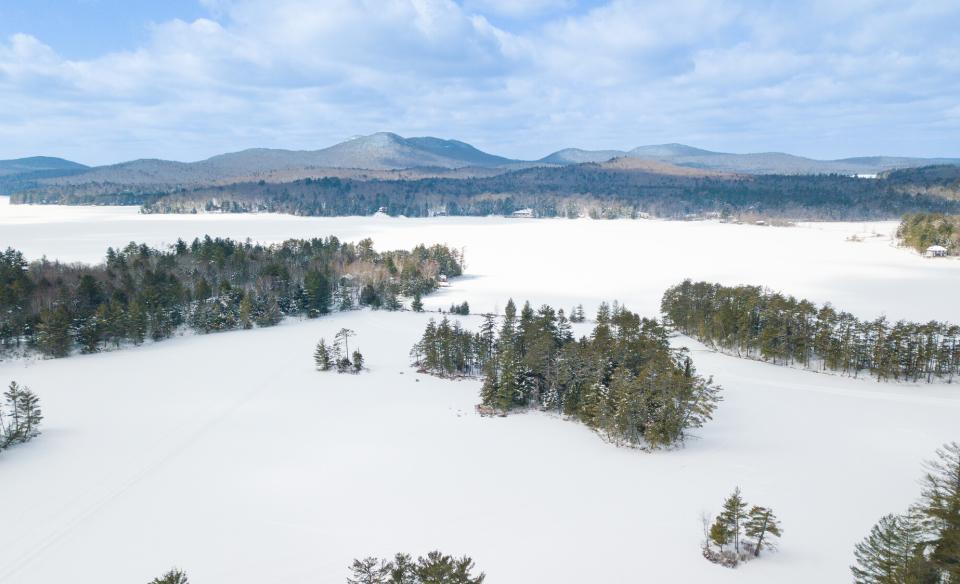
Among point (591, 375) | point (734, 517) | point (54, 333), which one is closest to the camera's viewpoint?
point (734, 517)

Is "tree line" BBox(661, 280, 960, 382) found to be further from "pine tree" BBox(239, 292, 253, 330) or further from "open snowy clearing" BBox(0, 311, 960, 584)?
"pine tree" BBox(239, 292, 253, 330)

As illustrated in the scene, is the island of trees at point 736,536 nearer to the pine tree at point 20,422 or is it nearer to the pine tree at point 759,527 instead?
the pine tree at point 759,527

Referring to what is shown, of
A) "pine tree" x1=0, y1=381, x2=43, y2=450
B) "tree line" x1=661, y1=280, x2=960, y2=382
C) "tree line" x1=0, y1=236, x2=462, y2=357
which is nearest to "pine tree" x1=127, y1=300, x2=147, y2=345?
"tree line" x1=0, y1=236, x2=462, y2=357

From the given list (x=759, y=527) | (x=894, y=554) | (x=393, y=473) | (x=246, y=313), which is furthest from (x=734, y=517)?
(x=246, y=313)

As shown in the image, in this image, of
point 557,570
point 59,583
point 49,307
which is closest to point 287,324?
point 49,307

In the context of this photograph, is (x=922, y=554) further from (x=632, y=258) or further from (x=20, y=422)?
(x=632, y=258)

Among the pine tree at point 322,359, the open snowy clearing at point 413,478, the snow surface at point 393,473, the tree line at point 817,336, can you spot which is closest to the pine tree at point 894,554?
the snow surface at point 393,473
